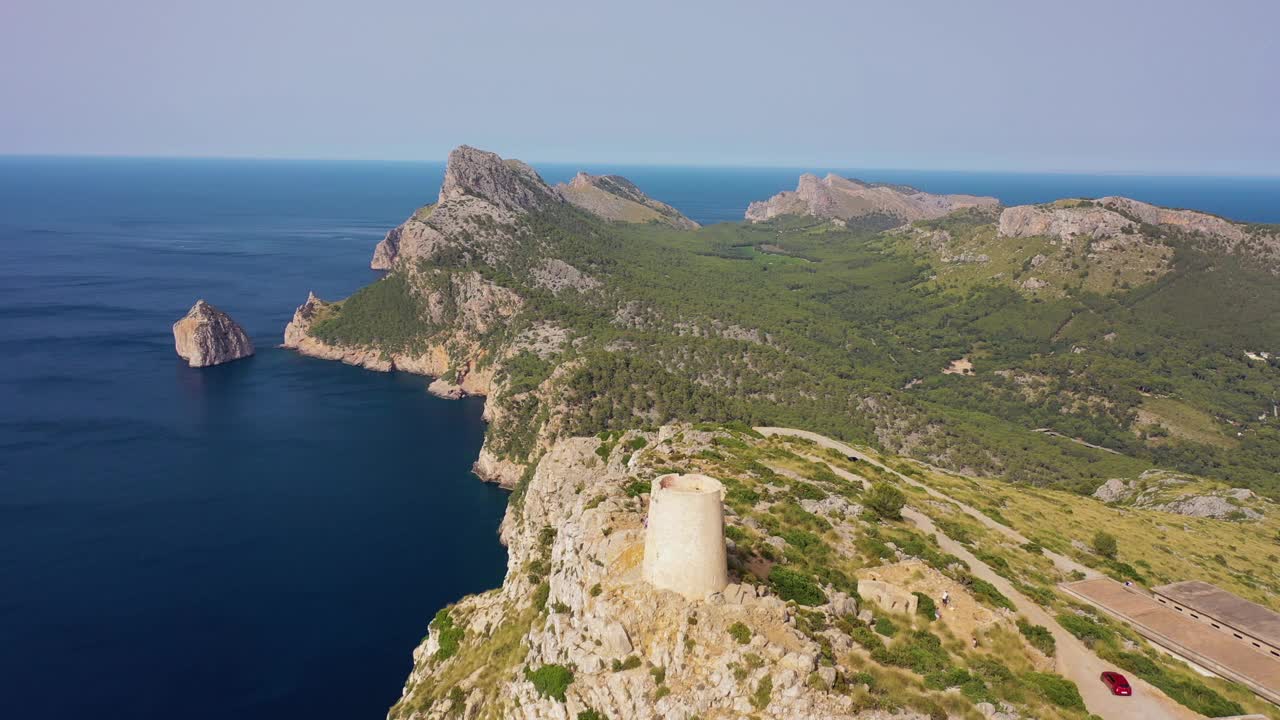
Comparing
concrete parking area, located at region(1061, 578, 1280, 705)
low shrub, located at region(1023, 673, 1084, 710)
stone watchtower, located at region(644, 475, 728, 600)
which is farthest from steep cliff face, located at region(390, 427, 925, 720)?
concrete parking area, located at region(1061, 578, 1280, 705)

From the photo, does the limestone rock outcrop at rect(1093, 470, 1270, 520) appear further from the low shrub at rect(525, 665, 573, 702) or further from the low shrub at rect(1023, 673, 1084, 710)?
the low shrub at rect(525, 665, 573, 702)

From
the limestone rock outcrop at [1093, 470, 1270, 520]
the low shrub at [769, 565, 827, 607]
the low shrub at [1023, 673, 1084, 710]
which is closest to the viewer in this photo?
the low shrub at [1023, 673, 1084, 710]

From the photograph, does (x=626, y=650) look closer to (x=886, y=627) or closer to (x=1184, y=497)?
(x=886, y=627)

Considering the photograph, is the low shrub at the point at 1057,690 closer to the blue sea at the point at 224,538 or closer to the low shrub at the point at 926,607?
the low shrub at the point at 926,607

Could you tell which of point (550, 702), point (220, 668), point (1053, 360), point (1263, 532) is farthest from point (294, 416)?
point (1053, 360)

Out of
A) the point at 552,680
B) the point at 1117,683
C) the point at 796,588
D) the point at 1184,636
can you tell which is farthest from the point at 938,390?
the point at 552,680

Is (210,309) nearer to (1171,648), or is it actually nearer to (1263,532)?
(1171,648)
